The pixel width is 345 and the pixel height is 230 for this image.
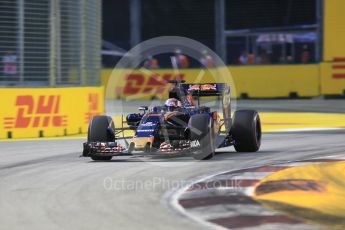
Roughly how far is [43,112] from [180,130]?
586cm

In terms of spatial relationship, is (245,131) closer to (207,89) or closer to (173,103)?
(207,89)

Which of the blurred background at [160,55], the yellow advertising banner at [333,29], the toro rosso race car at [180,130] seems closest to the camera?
the toro rosso race car at [180,130]

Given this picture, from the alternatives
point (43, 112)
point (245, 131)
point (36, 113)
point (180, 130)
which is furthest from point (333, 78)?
point (180, 130)

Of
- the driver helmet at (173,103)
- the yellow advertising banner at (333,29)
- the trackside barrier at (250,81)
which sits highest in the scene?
the yellow advertising banner at (333,29)

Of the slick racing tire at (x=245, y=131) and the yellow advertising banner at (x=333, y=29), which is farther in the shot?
the yellow advertising banner at (x=333, y=29)

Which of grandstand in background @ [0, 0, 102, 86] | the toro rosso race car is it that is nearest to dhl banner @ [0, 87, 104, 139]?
grandstand in background @ [0, 0, 102, 86]

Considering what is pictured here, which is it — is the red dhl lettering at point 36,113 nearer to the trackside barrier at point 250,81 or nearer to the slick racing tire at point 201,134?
the slick racing tire at point 201,134

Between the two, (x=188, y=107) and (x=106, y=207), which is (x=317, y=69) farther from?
(x=106, y=207)

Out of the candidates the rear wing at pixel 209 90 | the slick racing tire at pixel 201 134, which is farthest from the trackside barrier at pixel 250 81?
the slick racing tire at pixel 201 134

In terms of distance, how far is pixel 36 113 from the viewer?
57.6 feet

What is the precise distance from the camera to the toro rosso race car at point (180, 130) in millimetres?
12062

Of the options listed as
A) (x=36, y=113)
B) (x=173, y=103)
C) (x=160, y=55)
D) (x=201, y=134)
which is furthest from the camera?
(x=160, y=55)

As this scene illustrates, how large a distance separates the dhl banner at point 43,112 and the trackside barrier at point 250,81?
13.1 meters

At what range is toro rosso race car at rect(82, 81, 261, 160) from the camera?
1206 cm
